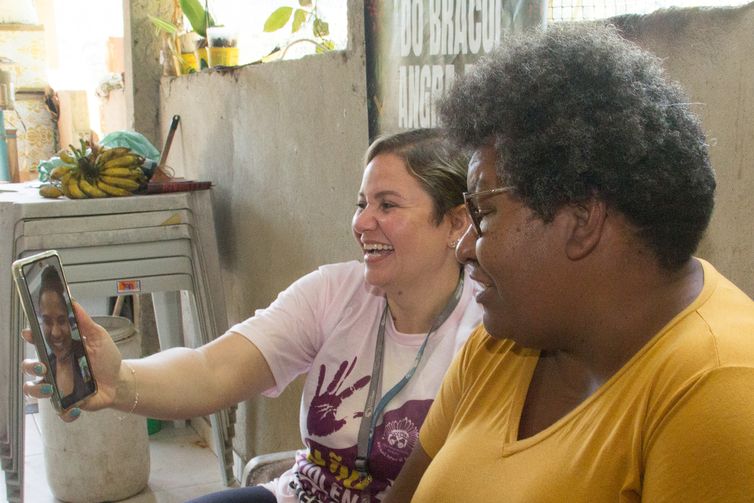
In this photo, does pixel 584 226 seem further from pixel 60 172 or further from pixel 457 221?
pixel 60 172

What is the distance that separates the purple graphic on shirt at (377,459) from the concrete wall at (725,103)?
679mm

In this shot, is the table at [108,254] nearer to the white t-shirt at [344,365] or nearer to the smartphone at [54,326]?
the white t-shirt at [344,365]

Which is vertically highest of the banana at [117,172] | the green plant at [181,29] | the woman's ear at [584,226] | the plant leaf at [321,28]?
the green plant at [181,29]

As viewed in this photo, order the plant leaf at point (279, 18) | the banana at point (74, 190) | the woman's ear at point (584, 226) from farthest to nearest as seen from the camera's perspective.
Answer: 1. the plant leaf at point (279, 18)
2. the banana at point (74, 190)
3. the woman's ear at point (584, 226)

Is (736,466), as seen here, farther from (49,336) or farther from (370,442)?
(49,336)

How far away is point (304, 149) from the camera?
290cm

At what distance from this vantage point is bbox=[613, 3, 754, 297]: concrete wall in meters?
1.38

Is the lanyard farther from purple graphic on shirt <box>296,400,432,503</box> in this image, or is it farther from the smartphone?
the smartphone

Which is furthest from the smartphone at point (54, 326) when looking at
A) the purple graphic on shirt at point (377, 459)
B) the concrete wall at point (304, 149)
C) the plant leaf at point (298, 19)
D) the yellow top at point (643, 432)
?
the plant leaf at point (298, 19)

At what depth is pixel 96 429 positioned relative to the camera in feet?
11.0

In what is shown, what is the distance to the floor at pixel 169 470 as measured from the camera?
141 inches

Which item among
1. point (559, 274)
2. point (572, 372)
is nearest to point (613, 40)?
point (559, 274)

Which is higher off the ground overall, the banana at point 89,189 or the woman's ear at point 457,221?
the banana at point 89,189

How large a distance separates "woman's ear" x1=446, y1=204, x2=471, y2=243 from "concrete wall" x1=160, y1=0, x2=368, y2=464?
2.22 ft
